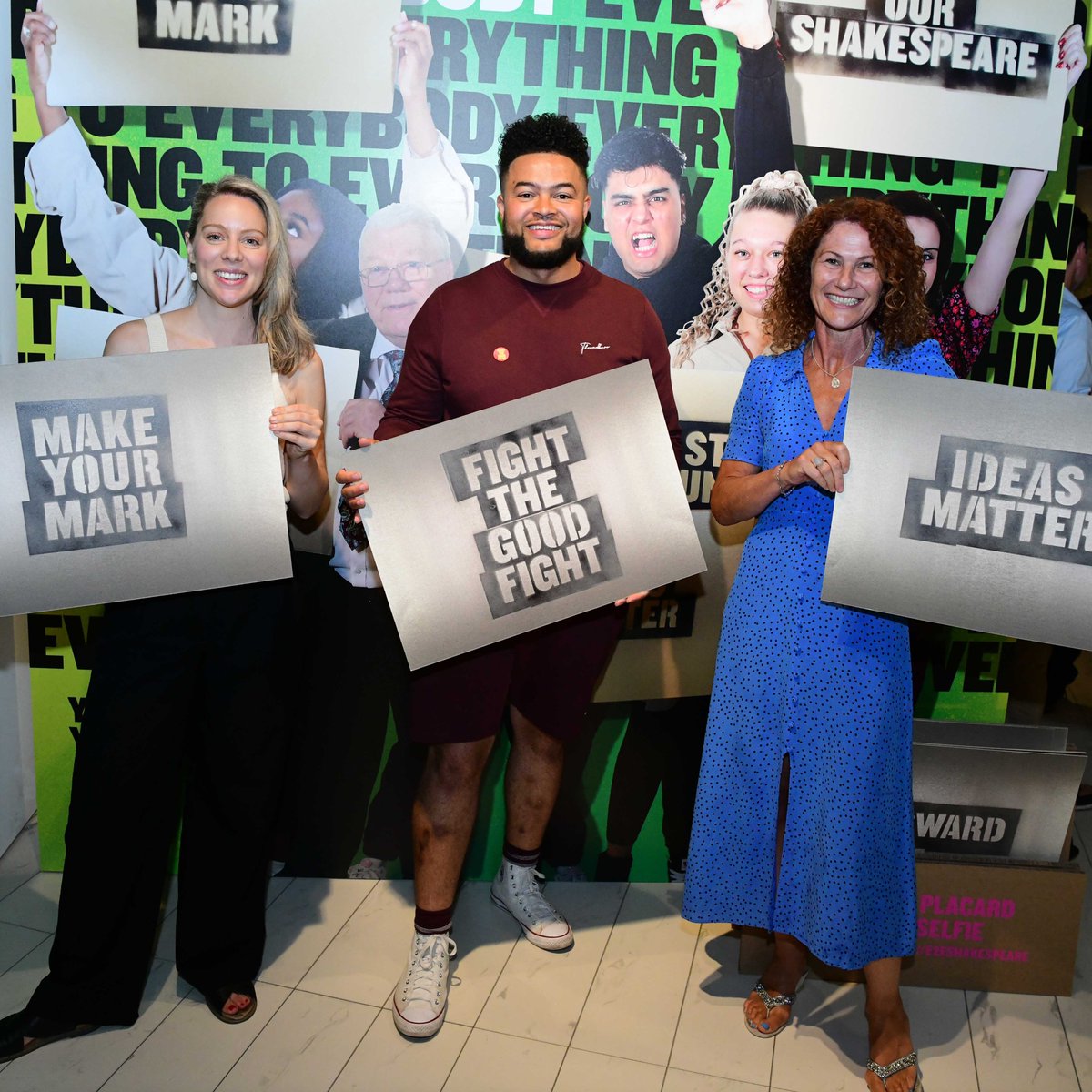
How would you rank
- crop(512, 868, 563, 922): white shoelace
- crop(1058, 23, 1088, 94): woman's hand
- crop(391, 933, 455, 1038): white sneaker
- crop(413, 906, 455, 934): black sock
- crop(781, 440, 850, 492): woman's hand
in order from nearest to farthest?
crop(781, 440, 850, 492): woman's hand → crop(391, 933, 455, 1038): white sneaker → crop(413, 906, 455, 934): black sock → crop(1058, 23, 1088, 94): woman's hand → crop(512, 868, 563, 922): white shoelace

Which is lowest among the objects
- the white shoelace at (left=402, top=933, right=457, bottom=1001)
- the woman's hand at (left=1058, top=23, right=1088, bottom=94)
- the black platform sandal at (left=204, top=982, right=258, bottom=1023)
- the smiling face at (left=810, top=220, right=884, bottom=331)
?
the black platform sandal at (left=204, top=982, right=258, bottom=1023)

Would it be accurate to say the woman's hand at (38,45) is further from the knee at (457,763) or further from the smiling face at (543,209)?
the knee at (457,763)

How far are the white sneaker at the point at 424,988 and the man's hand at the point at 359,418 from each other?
1089 millimetres

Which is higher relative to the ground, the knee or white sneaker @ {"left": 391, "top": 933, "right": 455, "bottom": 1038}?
the knee

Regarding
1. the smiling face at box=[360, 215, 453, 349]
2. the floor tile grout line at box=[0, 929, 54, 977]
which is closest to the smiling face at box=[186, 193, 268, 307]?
the smiling face at box=[360, 215, 453, 349]

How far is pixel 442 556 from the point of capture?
1.95m

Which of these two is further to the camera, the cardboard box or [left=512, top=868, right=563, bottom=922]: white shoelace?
[left=512, top=868, right=563, bottom=922]: white shoelace

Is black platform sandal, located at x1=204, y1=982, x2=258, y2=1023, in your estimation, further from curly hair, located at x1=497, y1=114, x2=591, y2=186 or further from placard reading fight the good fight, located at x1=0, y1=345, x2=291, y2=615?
curly hair, located at x1=497, y1=114, x2=591, y2=186

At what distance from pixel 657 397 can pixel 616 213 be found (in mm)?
576

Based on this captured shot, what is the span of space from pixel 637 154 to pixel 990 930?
6.03 ft

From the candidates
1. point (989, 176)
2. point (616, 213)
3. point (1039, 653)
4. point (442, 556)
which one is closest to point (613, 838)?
point (442, 556)

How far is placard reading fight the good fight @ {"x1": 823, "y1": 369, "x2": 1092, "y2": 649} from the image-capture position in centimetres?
181

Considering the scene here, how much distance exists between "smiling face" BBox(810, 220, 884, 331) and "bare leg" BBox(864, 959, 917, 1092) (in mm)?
1189

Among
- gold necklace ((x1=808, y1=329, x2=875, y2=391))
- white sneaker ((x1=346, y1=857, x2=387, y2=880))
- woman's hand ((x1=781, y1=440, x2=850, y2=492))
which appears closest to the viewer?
woman's hand ((x1=781, y1=440, x2=850, y2=492))
